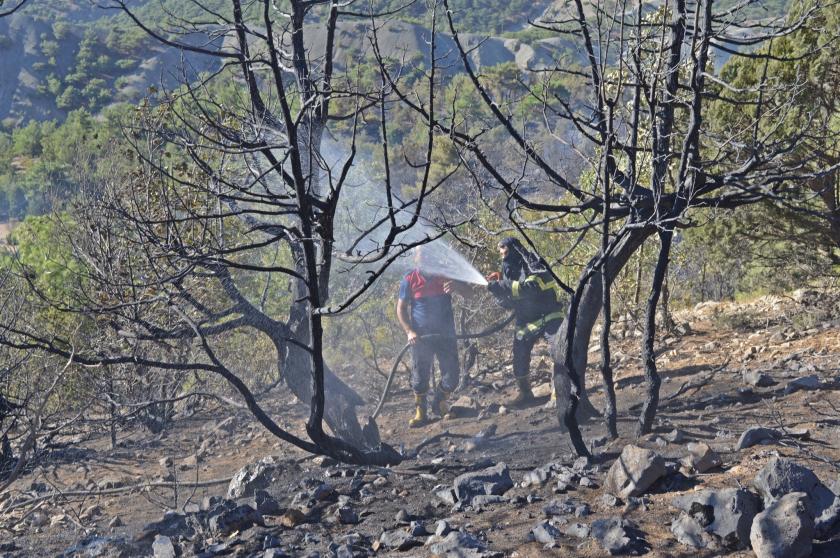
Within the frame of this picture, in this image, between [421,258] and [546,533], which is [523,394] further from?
[546,533]

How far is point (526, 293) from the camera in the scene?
8.49 m

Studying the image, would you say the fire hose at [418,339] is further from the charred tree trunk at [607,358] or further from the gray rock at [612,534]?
the gray rock at [612,534]

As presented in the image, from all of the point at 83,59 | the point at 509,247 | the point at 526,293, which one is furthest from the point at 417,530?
the point at 83,59

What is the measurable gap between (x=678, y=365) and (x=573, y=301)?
15.9ft

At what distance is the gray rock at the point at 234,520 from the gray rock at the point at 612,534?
6.73 ft

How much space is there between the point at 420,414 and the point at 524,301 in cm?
159

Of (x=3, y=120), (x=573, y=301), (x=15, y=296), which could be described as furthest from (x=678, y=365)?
(x=3, y=120)

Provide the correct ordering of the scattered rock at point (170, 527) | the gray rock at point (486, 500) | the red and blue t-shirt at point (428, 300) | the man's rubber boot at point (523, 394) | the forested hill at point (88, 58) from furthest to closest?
the forested hill at point (88, 58)
the red and blue t-shirt at point (428, 300)
the man's rubber boot at point (523, 394)
the scattered rock at point (170, 527)
the gray rock at point (486, 500)

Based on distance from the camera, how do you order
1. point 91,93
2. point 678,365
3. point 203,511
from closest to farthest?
point 203,511
point 678,365
point 91,93

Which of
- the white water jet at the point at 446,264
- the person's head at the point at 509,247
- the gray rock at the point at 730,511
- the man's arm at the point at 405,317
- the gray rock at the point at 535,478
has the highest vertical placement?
the person's head at the point at 509,247

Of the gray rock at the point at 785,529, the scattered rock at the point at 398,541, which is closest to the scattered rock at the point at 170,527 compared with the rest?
the scattered rock at the point at 398,541

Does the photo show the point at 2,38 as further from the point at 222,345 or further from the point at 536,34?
the point at 222,345

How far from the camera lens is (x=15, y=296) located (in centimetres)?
956

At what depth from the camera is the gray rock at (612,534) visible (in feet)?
12.6
